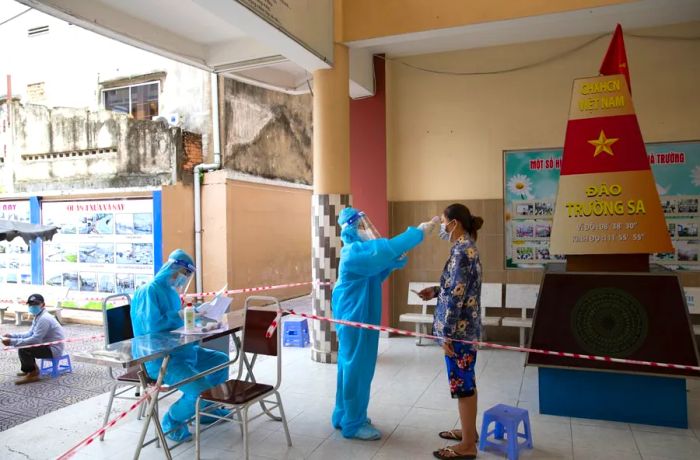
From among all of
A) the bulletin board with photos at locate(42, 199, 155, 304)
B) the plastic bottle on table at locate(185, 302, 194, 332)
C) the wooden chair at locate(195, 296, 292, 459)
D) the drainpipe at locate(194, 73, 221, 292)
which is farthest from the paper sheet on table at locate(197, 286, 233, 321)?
the drainpipe at locate(194, 73, 221, 292)

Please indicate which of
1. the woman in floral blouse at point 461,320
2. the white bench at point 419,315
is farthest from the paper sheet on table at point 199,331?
the white bench at point 419,315

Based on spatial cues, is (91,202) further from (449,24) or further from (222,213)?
(449,24)

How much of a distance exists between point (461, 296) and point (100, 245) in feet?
25.7

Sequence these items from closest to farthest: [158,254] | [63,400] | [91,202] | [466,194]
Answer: [63,400], [466,194], [158,254], [91,202]

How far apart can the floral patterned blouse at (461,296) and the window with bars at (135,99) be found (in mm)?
7999

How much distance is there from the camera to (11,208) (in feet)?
33.8

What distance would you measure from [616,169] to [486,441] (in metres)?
2.34

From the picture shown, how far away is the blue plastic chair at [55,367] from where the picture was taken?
19.3 feet

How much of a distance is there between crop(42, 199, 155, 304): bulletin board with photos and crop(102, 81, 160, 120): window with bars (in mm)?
1848

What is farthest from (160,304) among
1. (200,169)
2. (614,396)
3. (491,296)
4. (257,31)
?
(200,169)

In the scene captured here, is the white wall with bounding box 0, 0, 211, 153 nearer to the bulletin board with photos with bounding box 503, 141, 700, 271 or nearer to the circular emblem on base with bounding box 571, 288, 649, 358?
the bulletin board with photos with bounding box 503, 141, 700, 271

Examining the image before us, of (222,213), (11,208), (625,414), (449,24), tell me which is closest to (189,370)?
(625,414)

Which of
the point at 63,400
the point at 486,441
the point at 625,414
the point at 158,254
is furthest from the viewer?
the point at 158,254

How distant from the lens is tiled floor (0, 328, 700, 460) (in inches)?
145
